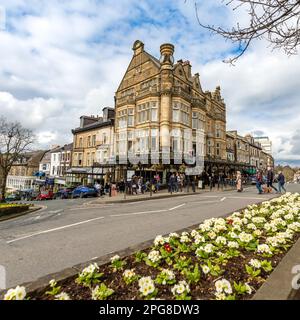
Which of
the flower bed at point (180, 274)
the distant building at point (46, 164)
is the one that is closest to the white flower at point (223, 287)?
the flower bed at point (180, 274)

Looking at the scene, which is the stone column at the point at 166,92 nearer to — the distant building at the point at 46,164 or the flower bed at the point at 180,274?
the flower bed at the point at 180,274

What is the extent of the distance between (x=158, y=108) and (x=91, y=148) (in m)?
17.9

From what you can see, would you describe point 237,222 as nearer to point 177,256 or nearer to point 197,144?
point 177,256

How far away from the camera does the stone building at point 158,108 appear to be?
25234mm

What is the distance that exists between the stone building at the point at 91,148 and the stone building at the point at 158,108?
4.10 metres

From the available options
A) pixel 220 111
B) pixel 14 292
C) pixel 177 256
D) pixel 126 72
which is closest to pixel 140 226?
pixel 177 256

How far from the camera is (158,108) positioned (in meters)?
25.9

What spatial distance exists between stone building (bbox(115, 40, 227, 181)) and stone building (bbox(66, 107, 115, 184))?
13.4 ft

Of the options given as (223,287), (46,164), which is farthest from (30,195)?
(223,287)

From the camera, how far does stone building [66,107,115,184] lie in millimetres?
34281

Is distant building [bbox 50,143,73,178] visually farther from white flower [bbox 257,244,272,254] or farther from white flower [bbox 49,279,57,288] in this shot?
white flower [bbox 257,244,272,254]

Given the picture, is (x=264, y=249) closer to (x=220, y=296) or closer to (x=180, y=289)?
(x=220, y=296)

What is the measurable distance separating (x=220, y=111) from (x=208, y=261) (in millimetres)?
41192

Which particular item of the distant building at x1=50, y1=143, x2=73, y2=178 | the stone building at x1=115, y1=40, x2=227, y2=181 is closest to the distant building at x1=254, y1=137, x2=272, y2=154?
the stone building at x1=115, y1=40, x2=227, y2=181
